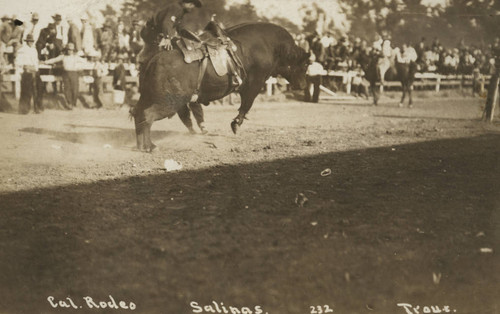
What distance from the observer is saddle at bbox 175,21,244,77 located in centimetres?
367

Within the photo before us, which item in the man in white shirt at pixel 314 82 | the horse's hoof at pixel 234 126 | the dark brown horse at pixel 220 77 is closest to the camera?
the dark brown horse at pixel 220 77

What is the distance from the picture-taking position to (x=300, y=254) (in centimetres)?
250

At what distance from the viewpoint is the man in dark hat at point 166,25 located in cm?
339

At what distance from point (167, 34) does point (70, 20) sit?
0.70 m

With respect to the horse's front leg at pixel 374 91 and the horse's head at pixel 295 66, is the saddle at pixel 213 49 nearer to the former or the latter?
the horse's head at pixel 295 66

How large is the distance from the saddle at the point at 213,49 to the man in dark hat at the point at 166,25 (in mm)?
98

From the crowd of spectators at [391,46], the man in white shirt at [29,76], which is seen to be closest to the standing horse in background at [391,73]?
the crowd of spectators at [391,46]

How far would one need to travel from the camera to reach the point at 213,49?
12.6ft

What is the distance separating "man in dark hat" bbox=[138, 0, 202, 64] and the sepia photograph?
1 centimetres

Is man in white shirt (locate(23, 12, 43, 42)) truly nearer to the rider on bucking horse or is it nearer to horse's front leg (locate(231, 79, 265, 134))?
the rider on bucking horse

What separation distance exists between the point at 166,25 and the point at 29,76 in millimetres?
1138

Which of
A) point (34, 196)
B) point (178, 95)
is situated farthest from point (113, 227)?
point (178, 95)

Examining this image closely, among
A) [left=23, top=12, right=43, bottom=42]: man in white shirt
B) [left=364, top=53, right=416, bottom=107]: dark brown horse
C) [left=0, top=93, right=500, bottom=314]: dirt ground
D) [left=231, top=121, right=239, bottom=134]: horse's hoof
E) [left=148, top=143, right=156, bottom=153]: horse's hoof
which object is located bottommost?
[left=0, top=93, right=500, bottom=314]: dirt ground

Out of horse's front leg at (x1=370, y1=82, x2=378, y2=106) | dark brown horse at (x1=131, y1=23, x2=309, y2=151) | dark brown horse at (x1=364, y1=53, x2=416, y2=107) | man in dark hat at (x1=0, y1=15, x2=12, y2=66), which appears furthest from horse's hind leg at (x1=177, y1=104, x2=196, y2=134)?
horse's front leg at (x1=370, y1=82, x2=378, y2=106)
